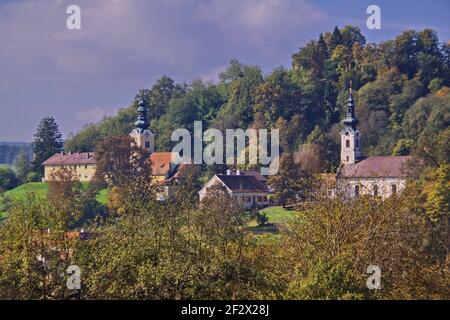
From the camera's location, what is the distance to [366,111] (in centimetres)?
7119

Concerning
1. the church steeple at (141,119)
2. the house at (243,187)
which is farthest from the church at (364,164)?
the church steeple at (141,119)

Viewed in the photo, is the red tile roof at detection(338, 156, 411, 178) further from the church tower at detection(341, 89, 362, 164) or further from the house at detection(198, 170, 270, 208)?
the house at detection(198, 170, 270, 208)

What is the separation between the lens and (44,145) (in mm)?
73125

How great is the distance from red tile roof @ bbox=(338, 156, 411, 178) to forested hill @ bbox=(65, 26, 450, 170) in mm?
1709

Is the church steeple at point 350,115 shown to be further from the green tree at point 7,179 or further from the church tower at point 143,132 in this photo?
the green tree at point 7,179

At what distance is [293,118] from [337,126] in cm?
305

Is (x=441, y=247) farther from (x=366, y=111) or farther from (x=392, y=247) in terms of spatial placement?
(x=366, y=111)

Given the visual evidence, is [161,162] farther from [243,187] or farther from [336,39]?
[336,39]

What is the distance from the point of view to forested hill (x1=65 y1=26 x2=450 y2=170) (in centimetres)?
6762

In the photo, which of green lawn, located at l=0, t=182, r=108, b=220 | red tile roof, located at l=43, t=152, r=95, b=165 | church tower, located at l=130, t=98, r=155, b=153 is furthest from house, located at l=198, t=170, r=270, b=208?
church tower, located at l=130, t=98, r=155, b=153

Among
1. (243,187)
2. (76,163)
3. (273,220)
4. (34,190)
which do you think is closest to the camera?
(273,220)

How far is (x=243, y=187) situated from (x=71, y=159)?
1816 cm

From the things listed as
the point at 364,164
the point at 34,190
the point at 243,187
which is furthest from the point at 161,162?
the point at 364,164

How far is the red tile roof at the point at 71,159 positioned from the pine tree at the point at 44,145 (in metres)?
0.62
